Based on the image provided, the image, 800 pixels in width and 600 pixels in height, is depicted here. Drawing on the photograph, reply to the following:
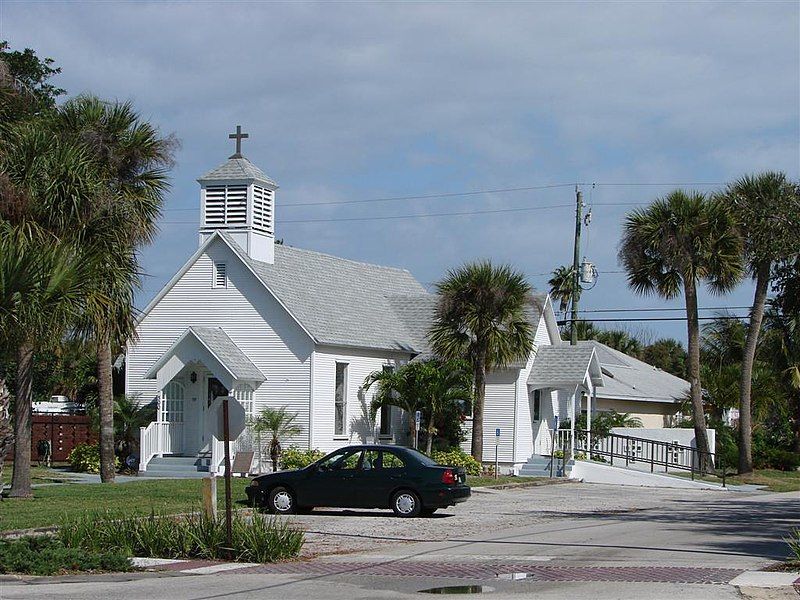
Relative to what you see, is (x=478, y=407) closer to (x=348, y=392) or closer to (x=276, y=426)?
(x=348, y=392)

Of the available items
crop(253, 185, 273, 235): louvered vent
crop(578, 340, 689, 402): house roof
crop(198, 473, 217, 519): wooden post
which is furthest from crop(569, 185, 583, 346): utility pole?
crop(198, 473, 217, 519): wooden post

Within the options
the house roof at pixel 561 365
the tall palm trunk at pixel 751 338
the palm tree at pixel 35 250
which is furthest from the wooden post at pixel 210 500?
the tall palm trunk at pixel 751 338

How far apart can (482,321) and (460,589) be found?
77.2 feet

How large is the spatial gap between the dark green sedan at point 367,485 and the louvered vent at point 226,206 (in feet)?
46.8

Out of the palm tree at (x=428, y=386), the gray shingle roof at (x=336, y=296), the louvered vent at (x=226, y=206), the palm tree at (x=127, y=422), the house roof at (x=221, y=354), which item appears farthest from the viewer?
the louvered vent at (x=226, y=206)

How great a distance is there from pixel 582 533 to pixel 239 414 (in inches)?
303

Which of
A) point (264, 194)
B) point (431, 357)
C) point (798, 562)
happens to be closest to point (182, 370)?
point (264, 194)

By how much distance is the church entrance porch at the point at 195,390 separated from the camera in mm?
35531

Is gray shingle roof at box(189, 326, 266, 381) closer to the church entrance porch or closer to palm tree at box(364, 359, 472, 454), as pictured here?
the church entrance porch

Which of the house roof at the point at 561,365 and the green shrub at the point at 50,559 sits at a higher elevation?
the house roof at the point at 561,365

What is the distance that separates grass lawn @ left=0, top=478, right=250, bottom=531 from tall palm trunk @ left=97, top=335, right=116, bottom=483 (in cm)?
58

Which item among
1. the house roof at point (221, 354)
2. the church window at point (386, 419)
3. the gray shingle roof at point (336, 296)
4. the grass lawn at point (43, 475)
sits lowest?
the grass lawn at point (43, 475)

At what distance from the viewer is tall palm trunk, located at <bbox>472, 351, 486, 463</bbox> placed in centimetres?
3838

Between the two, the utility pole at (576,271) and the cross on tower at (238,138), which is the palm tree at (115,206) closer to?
the cross on tower at (238,138)
